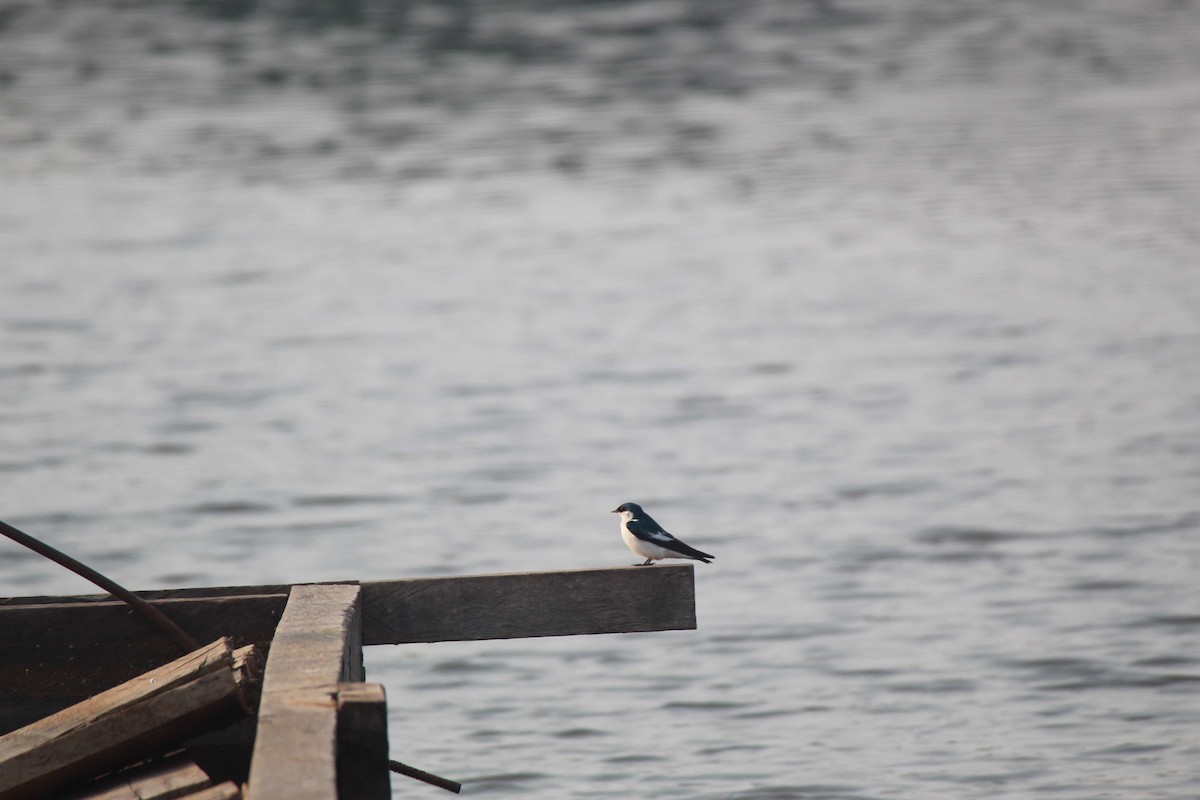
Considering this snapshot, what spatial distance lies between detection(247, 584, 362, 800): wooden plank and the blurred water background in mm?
3028

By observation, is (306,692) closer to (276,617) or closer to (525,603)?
(276,617)

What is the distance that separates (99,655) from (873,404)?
11268 millimetres

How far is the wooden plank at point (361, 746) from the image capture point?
4062mm

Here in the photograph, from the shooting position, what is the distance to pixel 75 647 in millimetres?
5480

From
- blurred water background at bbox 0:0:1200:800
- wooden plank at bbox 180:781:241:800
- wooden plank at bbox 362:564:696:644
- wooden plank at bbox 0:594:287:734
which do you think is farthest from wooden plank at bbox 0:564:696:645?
blurred water background at bbox 0:0:1200:800

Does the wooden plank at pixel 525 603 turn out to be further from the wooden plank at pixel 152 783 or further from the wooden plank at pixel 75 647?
the wooden plank at pixel 152 783

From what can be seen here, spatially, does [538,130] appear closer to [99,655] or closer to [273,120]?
[273,120]

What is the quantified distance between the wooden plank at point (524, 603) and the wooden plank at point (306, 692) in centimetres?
28

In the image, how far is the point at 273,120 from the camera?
104 ft

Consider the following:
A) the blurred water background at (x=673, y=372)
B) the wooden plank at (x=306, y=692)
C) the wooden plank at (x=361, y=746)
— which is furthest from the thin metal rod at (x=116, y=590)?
the blurred water background at (x=673, y=372)

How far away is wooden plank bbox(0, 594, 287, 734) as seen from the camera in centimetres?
544


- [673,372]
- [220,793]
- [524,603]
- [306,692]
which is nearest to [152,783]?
[220,793]

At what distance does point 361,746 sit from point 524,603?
178 centimetres

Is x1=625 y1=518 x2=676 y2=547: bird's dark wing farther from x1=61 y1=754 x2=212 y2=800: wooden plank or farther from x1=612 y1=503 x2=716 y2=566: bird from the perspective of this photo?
x1=61 y1=754 x2=212 y2=800: wooden plank
